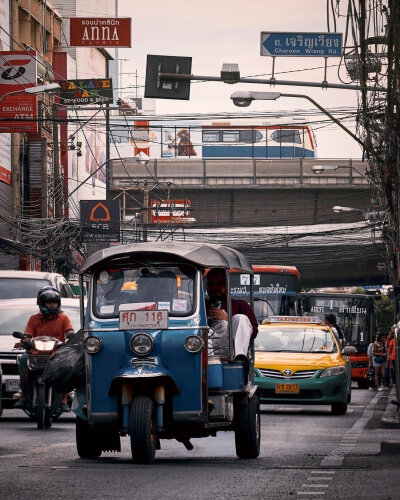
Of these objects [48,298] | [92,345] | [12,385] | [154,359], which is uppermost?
[48,298]

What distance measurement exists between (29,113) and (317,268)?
26933mm

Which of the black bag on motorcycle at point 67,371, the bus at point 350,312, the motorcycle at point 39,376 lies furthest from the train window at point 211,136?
the black bag on motorcycle at point 67,371

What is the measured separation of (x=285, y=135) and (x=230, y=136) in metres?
5.93

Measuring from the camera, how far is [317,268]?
67438mm

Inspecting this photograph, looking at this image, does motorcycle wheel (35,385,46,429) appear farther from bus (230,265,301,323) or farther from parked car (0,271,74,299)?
bus (230,265,301,323)

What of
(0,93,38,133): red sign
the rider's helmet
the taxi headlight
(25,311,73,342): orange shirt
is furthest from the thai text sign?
the rider's helmet

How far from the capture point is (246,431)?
42.0ft

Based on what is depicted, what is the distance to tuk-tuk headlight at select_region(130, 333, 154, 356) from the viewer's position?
12.0 metres

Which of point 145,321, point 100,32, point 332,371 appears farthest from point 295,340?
point 100,32

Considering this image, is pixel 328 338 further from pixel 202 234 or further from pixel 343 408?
pixel 202 234

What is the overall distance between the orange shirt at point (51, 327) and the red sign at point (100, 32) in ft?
→ 144

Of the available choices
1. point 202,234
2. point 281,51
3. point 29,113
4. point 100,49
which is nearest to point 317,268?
point 202,234

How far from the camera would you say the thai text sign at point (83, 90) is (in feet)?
162

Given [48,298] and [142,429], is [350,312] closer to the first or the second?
[48,298]
